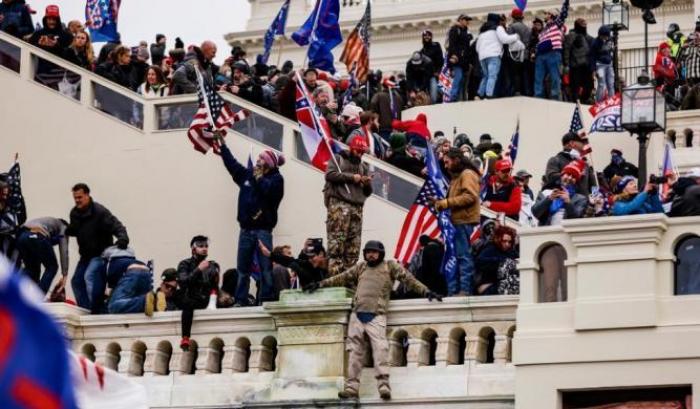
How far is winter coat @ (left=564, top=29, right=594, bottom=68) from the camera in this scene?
2683 centimetres

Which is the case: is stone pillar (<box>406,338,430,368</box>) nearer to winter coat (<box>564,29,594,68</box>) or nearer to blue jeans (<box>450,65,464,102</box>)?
winter coat (<box>564,29,594,68</box>)

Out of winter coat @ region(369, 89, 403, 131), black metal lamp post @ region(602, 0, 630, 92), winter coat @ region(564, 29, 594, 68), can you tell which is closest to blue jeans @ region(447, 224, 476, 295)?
winter coat @ region(369, 89, 403, 131)

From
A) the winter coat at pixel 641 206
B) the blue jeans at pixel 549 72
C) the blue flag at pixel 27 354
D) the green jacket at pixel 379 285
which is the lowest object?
the blue flag at pixel 27 354

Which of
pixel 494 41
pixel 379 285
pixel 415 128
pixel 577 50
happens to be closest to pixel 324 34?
pixel 494 41

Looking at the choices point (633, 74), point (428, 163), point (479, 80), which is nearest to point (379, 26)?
point (633, 74)

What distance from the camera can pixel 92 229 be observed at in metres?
18.7

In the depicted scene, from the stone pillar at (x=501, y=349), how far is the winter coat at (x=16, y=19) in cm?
1343

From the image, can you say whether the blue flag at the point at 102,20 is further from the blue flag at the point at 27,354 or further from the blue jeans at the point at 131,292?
the blue flag at the point at 27,354

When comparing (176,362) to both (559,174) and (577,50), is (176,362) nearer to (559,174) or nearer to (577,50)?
(559,174)

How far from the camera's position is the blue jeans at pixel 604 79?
2759 centimetres

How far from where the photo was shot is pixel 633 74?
40.4m

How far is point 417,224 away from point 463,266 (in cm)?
310

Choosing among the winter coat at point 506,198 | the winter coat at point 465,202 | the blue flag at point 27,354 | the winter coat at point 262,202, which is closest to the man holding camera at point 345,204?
the winter coat at point 465,202

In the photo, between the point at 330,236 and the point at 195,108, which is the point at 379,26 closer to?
the point at 195,108
